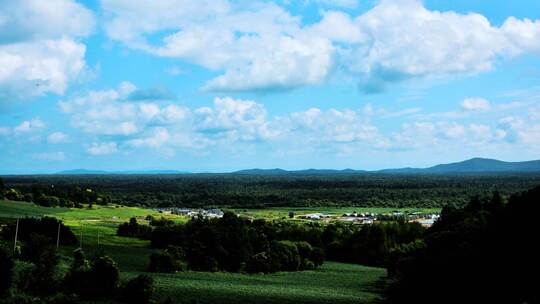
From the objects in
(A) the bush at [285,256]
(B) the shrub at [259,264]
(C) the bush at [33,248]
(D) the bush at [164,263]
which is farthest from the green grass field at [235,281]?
(C) the bush at [33,248]

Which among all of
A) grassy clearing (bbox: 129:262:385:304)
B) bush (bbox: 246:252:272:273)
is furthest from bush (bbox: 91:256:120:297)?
bush (bbox: 246:252:272:273)

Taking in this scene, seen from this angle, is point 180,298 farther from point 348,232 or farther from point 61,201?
point 61,201

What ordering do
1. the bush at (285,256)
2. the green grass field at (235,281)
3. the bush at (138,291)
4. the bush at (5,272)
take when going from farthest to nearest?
the bush at (285,256) < the green grass field at (235,281) < the bush at (138,291) < the bush at (5,272)

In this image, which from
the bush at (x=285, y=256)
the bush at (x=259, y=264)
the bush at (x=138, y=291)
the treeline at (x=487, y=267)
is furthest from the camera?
the bush at (x=285, y=256)

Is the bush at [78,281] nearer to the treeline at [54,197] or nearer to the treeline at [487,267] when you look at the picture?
the treeline at [487,267]

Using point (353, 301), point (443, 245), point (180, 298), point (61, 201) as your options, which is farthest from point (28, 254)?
point (61, 201)

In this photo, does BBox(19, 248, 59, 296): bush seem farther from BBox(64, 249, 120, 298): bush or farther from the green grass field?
the green grass field
